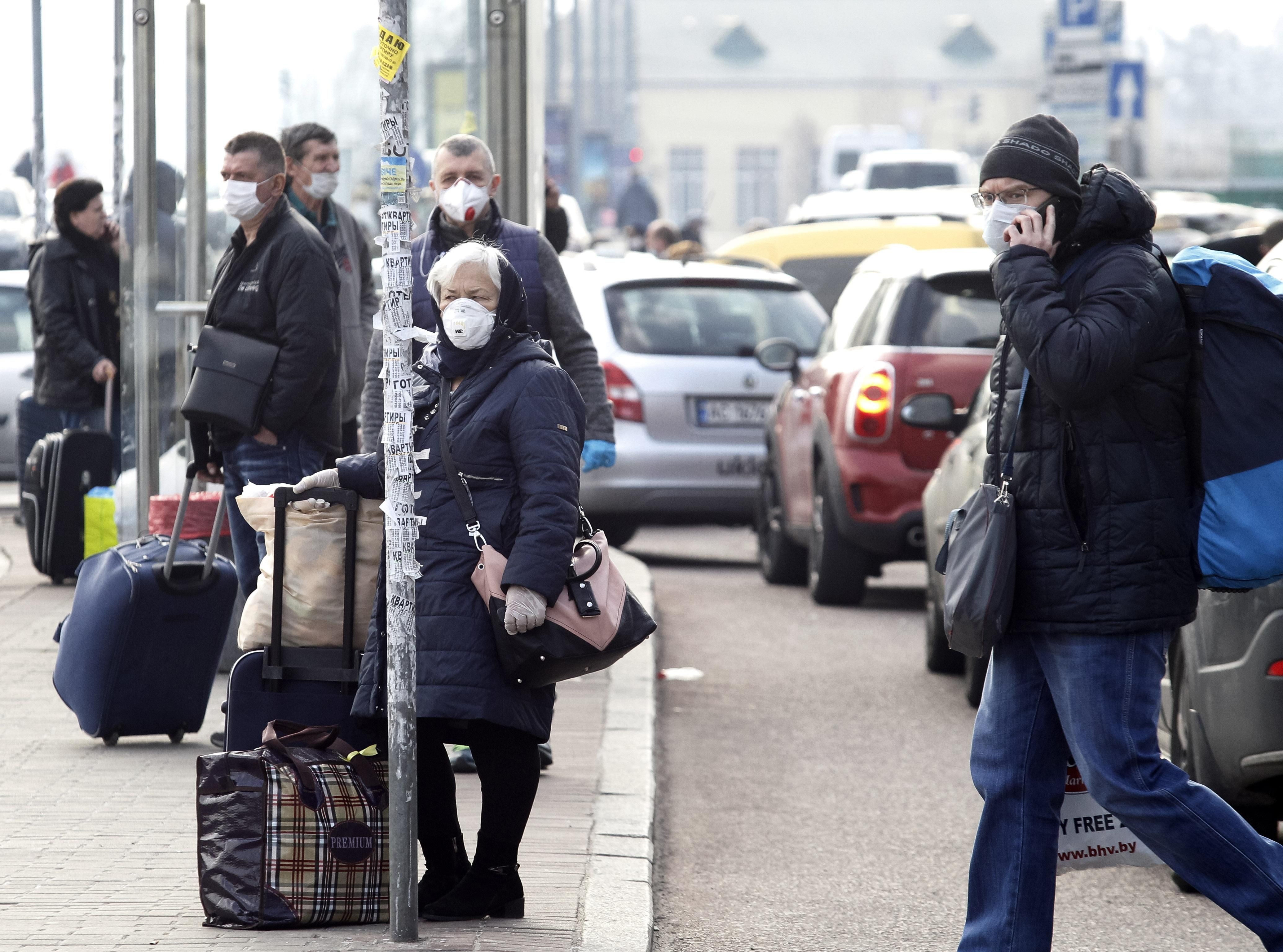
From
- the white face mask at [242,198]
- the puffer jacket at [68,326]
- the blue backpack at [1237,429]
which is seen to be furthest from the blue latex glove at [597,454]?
the puffer jacket at [68,326]

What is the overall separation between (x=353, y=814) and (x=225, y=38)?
536cm

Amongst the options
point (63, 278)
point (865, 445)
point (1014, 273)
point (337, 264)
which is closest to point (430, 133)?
point (63, 278)

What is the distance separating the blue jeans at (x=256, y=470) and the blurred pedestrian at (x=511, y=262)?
0.85 meters

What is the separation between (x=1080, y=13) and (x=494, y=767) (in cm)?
1685

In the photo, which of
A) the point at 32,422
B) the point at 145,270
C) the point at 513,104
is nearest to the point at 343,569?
the point at 145,270

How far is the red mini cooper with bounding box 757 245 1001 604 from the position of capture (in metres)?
10.4

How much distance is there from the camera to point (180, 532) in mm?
6910

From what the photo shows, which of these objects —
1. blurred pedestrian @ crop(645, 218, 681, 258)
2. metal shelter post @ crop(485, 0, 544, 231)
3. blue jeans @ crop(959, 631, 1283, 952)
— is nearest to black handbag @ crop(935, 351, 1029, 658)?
blue jeans @ crop(959, 631, 1283, 952)

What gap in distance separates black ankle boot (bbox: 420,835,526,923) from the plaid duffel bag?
152 millimetres

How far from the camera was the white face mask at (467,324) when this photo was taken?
15.4 feet

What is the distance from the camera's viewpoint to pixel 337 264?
7195mm

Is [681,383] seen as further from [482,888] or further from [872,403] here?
[482,888]

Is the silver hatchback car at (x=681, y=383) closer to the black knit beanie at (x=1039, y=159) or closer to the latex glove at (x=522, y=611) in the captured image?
the latex glove at (x=522, y=611)

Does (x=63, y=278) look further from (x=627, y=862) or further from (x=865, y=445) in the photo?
(x=627, y=862)
